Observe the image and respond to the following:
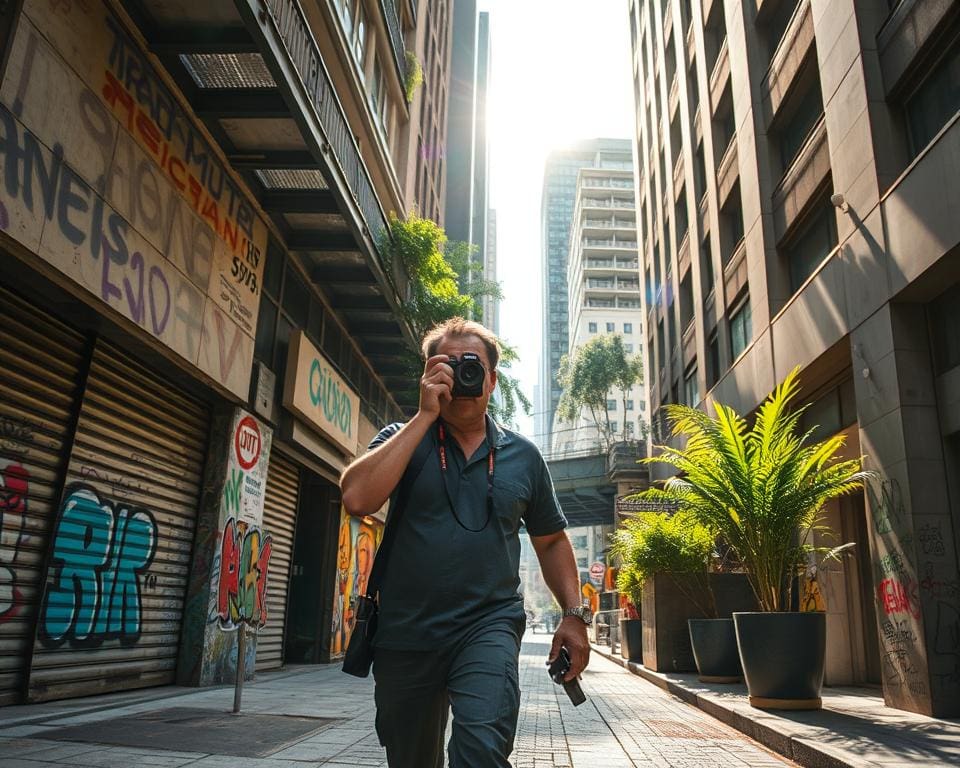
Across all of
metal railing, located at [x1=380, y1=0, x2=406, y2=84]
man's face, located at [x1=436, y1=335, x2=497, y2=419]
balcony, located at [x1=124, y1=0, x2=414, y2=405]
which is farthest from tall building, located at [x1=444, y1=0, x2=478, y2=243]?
man's face, located at [x1=436, y1=335, x2=497, y2=419]

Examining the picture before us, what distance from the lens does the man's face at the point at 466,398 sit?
2609mm

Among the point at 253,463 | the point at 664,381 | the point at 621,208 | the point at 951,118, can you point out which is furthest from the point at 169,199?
the point at 621,208

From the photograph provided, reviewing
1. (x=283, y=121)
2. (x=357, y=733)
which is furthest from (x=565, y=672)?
(x=283, y=121)

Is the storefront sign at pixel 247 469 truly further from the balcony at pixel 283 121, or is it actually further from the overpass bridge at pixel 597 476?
the overpass bridge at pixel 597 476

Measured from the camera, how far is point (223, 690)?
9055 mm

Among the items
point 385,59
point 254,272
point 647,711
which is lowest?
point 647,711

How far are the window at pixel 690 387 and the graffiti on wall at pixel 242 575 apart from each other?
16649 mm

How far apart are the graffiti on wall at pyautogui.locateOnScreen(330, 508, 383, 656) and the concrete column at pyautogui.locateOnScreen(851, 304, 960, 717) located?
27.1 feet

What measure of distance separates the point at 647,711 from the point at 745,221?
12534 millimetres

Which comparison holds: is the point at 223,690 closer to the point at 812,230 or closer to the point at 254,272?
the point at 254,272

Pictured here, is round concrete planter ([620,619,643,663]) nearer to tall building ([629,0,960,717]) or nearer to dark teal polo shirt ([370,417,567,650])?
tall building ([629,0,960,717])

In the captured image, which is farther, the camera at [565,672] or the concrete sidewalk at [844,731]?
the concrete sidewalk at [844,731]

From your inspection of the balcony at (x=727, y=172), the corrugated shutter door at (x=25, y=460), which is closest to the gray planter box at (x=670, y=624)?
the corrugated shutter door at (x=25, y=460)

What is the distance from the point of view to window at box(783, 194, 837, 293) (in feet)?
45.2
